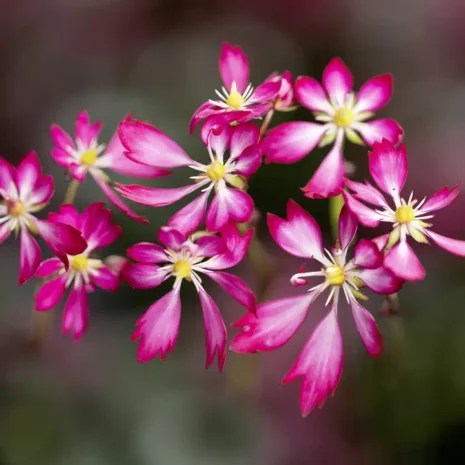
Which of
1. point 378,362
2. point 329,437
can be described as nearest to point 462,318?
point 378,362

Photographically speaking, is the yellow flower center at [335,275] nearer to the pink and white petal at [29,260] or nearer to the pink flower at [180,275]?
the pink flower at [180,275]

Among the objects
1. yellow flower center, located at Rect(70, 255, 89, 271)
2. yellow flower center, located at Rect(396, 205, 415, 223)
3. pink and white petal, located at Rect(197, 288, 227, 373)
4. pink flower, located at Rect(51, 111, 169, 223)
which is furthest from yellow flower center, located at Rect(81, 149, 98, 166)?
yellow flower center, located at Rect(396, 205, 415, 223)

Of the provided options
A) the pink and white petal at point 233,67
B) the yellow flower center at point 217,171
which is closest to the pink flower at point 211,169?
the yellow flower center at point 217,171

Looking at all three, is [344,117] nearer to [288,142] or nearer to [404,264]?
[288,142]

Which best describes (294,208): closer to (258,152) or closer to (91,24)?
(258,152)

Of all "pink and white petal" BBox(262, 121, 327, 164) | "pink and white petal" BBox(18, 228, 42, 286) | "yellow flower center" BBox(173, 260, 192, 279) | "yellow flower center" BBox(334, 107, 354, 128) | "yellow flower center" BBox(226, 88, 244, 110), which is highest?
"yellow flower center" BBox(334, 107, 354, 128)

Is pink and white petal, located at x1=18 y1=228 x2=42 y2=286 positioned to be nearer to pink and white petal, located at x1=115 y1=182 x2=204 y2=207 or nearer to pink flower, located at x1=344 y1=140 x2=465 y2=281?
pink and white petal, located at x1=115 y1=182 x2=204 y2=207

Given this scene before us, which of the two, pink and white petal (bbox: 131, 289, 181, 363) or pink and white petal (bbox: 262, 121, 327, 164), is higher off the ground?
pink and white petal (bbox: 262, 121, 327, 164)
